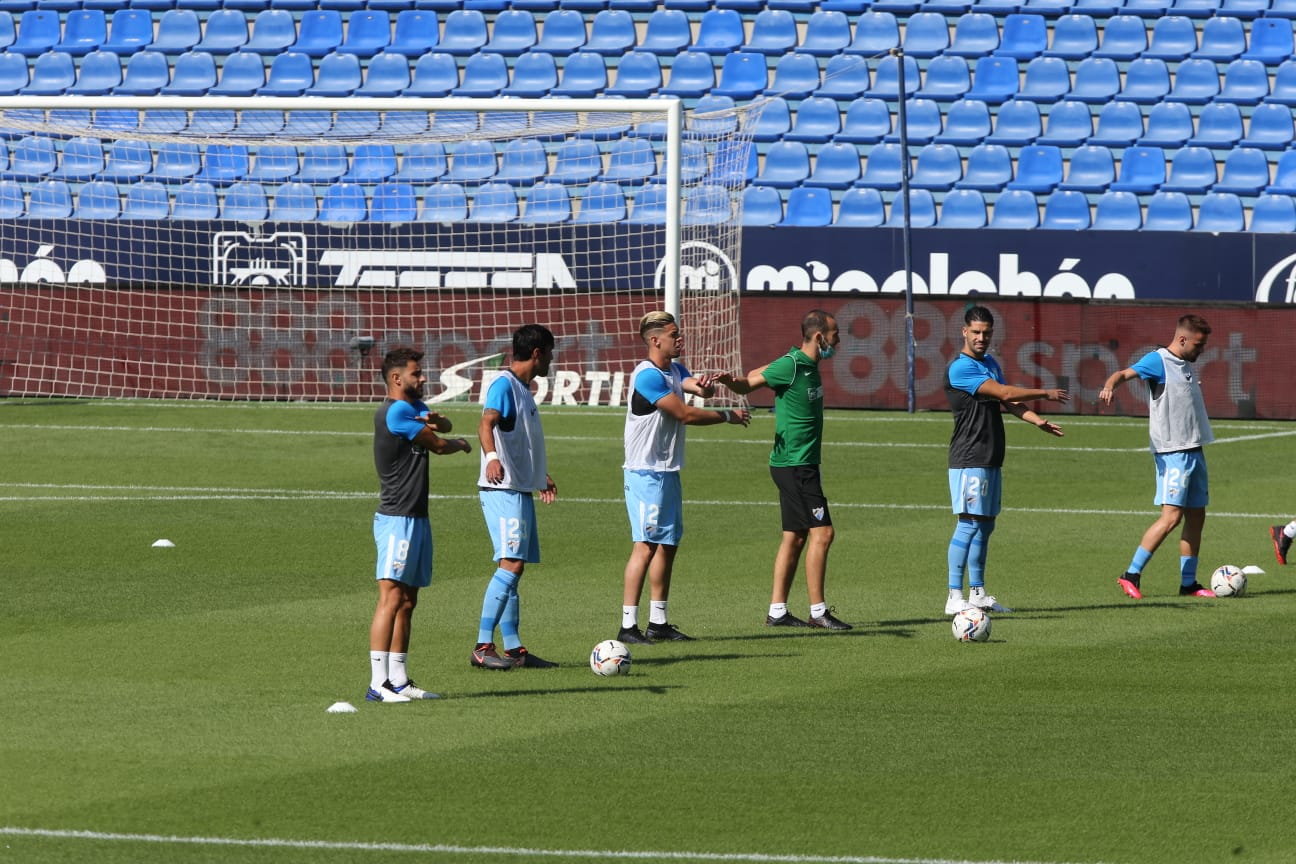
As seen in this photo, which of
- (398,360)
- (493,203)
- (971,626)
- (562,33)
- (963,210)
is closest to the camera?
(398,360)

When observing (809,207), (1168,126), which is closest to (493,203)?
(809,207)

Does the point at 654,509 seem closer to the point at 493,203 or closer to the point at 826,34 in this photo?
the point at 493,203

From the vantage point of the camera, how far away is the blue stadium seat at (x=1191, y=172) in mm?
30891

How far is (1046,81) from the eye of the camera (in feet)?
106

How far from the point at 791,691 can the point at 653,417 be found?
2236 millimetres

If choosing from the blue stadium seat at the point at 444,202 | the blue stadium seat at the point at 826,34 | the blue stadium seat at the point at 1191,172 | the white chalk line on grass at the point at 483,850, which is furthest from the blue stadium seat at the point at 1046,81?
the white chalk line on grass at the point at 483,850

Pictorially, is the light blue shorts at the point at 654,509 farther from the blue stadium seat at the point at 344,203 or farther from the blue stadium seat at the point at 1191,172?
the blue stadium seat at the point at 1191,172

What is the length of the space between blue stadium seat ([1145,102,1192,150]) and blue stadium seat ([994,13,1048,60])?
92.0 inches

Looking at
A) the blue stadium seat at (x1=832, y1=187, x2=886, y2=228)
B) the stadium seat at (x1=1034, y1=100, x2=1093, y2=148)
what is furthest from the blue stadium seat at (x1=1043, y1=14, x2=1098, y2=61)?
the blue stadium seat at (x1=832, y1=187, x2=886, y2=228)

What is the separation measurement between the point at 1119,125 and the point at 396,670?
25.1 metres

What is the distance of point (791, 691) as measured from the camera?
31.6ft

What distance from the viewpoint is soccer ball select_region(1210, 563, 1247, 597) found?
13.0 m

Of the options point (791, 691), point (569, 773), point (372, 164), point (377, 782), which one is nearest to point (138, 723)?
point (377, 782)

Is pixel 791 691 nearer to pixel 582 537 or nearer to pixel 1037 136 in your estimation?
pixel 582 537
